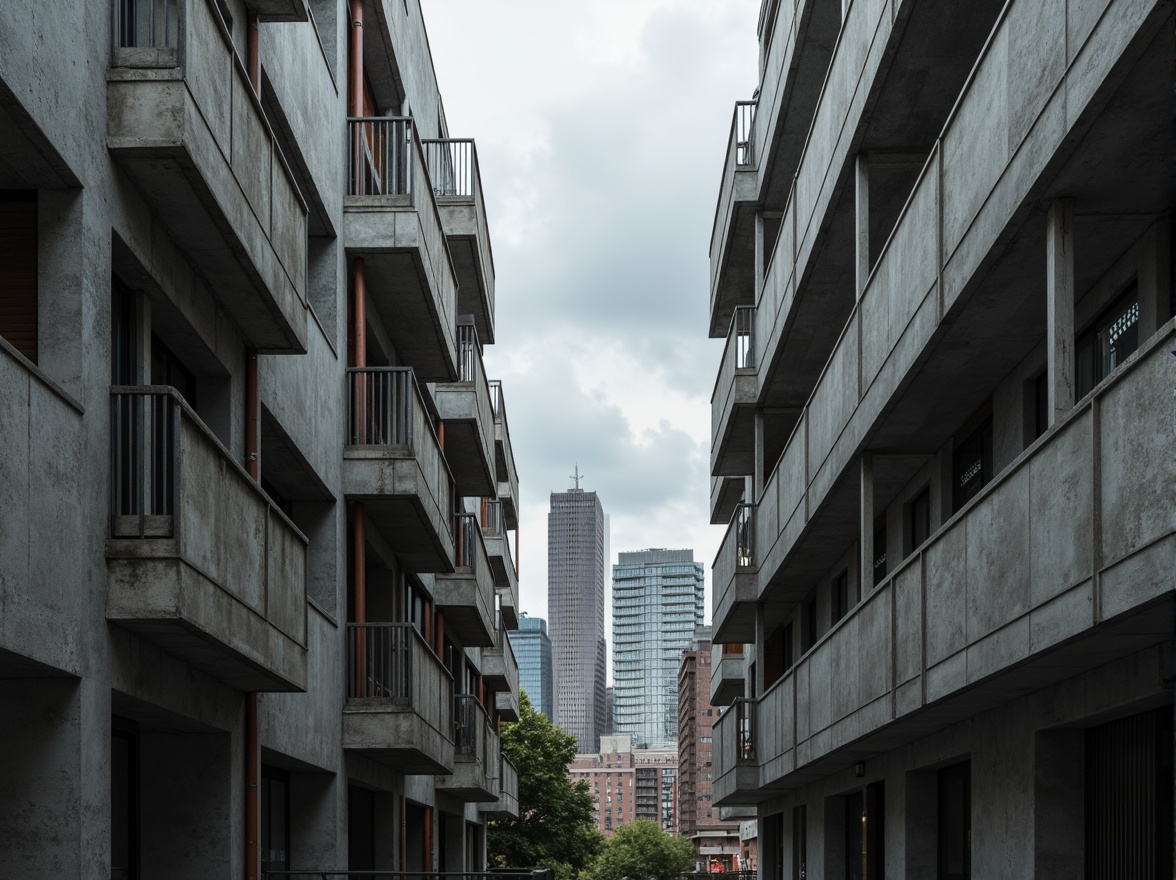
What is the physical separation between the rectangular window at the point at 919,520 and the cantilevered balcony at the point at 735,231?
880 centimetres

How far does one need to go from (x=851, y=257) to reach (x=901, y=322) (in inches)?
229

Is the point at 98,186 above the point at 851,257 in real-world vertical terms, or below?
below

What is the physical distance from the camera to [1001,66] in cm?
1098

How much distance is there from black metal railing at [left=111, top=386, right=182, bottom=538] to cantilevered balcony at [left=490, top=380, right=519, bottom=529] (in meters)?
29.0

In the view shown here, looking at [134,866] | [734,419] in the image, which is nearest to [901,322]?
[134,866]

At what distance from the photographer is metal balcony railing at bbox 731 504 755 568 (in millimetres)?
27250

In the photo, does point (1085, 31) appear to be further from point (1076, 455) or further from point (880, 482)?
point (880, 482)

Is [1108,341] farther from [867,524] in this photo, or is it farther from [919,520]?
[919,520]

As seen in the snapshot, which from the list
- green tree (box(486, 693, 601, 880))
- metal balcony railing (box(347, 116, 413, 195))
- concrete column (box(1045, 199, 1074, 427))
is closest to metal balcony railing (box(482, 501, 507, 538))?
metal balcony railing (box(347, 116, 413, 195))

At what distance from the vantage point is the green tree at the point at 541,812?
68812 millimetres

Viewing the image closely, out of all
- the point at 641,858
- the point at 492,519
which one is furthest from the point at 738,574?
the point at 641,858

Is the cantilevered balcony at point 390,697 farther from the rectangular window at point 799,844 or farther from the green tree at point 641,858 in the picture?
the green tree at point 641,858

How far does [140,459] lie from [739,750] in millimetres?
19190

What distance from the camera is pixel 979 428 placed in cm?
1602
